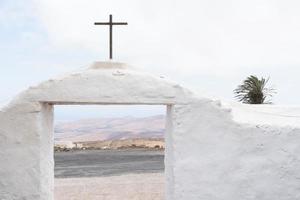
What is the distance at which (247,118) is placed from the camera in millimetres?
7805

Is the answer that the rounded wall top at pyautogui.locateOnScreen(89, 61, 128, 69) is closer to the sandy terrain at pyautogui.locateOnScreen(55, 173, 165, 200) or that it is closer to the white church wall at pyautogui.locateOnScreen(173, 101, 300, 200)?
the white church wall at pyautogui.locateOnScreen(173, 101, 300, 200)

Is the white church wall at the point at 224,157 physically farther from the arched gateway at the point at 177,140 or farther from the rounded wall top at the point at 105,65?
the rounded wall top at the point at 105,65

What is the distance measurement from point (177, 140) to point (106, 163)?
516 inches

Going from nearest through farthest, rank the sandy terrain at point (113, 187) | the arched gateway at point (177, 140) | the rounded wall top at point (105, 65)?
the arched gateway at point (177, 140) → the rounded wall top at point (105, 65) → the sandy terrain at point (113, 187)

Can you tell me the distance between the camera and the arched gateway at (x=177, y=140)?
7.16 meters

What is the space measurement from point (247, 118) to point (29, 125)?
3017 mm

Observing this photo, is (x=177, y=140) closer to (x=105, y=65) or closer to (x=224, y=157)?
(x=224, y=157)

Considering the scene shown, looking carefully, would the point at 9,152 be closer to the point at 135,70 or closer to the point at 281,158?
the point at 135,70

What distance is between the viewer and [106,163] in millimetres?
20078

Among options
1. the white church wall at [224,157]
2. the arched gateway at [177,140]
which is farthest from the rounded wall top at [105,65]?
the white church wall at [224,157]

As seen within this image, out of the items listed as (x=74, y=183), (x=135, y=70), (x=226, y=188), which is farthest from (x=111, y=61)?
(x=74, y=183)

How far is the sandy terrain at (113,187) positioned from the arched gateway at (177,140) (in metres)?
4.60

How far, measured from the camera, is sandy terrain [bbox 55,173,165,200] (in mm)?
12102

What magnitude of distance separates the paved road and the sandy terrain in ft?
4.28
